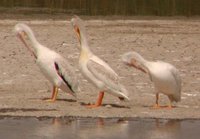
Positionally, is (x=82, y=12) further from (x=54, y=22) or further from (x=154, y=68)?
(x=154, y=68)

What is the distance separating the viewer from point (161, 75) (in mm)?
13094

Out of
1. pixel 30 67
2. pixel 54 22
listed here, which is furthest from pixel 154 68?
pixel 54 22

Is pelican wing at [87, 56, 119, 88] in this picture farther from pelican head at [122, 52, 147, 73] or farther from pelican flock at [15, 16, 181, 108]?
pelican head at [122, 52, 147, 73]

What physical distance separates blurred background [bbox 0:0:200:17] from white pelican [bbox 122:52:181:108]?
16526mm

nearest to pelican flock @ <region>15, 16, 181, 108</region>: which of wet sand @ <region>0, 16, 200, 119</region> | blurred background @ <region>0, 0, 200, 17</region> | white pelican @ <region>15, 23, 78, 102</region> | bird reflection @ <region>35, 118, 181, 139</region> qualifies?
white pelican @ <region>15, 23, 78, 102</region>

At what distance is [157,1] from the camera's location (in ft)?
123

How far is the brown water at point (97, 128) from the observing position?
10750 millimetres

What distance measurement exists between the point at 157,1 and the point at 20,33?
2358 centimetres

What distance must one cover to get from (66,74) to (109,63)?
432cm

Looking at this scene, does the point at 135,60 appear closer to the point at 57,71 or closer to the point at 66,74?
the point at 66,74

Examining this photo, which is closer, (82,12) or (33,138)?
(33,138)

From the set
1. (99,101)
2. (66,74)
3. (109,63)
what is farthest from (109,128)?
(109,63)

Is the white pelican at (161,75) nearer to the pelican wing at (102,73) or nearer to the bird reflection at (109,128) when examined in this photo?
the pelican wing at (102,73)

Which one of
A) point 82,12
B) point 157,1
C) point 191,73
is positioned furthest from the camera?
point 157,1
